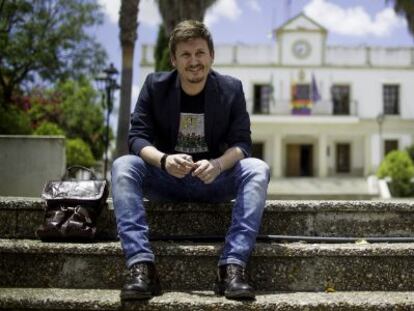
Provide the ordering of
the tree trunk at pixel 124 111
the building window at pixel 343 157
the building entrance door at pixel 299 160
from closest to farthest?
the tree trunk at pixel 124 111
the building entrance door at pixel 299 160
the building window at pixel 343 157

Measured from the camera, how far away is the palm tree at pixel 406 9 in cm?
1794

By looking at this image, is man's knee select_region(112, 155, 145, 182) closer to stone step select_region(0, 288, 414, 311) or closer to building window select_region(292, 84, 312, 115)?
stone step select_region(0, 288, 414, 311)

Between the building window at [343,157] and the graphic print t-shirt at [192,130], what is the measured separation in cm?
2814

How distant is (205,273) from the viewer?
2.72 meters

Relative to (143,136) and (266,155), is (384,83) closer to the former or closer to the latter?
(266,155)

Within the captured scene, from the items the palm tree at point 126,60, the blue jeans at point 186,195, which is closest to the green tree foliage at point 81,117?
the palm tree at point 126,60

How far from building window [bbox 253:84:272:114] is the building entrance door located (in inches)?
106

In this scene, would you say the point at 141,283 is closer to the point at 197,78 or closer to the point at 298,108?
the point at 197,78

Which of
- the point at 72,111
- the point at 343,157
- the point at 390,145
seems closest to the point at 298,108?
the point at 343,157

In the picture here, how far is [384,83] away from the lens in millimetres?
29516

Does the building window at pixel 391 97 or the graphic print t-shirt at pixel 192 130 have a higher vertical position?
the building window at pixel 391 97

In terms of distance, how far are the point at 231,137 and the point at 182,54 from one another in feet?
1.78

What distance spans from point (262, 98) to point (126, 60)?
20.0 m

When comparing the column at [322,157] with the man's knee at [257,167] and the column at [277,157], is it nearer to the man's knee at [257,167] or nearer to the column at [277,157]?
the column at [277,157]
